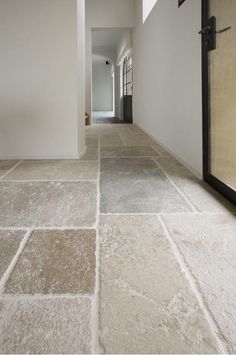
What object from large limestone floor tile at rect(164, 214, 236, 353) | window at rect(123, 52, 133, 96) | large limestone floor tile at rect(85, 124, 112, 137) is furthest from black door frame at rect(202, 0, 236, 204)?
window at rect(123, 52, 133, 96)

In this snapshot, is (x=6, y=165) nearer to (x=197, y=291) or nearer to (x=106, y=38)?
(x=197, y=291)

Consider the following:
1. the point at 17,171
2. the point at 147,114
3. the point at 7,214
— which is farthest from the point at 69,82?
the point at 147,114

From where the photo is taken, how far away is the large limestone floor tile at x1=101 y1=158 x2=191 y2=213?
6.01 feet

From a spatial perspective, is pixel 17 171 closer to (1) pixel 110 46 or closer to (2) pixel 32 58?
(2) pixel 32 58

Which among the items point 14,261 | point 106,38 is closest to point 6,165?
point 14,261

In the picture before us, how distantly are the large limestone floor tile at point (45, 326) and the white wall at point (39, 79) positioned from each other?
2.57 m

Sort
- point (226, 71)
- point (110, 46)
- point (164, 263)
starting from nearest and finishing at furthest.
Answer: point (164, 263) → point (226, 71) → point (110, 46)

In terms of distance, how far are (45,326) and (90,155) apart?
2.83 m

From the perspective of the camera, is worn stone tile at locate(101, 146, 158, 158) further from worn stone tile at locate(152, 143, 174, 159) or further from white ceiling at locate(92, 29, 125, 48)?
white ceiling at locate(92, 29, 125, 48)

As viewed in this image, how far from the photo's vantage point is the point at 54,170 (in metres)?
2.82

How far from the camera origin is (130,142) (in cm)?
465

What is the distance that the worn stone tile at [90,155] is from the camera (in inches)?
134

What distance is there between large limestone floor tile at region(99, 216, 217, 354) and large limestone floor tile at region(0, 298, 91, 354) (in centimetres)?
6

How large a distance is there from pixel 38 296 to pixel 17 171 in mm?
1955
